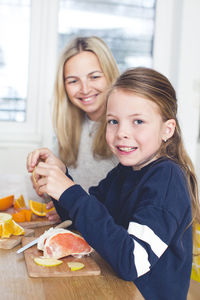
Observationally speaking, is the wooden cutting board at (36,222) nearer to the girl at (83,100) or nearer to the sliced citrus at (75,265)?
the sliced citrus at (75,265)

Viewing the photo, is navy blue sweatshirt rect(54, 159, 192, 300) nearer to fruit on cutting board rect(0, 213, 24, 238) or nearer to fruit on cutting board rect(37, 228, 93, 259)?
fruit on cutting board rect(37, 228, 93, 259)

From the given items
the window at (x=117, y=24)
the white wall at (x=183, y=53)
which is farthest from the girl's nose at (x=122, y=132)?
the window at (x=117, y=24)

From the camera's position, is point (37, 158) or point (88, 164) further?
point (88, 164)

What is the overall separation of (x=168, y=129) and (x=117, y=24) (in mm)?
2436

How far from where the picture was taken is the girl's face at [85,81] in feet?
6.36

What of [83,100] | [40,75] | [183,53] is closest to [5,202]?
[83,100]

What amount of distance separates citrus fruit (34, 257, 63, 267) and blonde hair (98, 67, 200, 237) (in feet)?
1.28

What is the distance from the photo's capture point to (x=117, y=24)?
3389 mm

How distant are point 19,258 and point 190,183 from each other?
489mm

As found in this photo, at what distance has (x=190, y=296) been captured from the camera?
4.15 ft

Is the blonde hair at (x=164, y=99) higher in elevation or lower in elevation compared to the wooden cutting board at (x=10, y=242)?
higher

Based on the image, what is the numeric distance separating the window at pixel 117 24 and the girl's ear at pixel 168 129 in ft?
7.54

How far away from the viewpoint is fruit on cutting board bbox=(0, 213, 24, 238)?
99 cm

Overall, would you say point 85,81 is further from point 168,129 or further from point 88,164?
point 168,129
